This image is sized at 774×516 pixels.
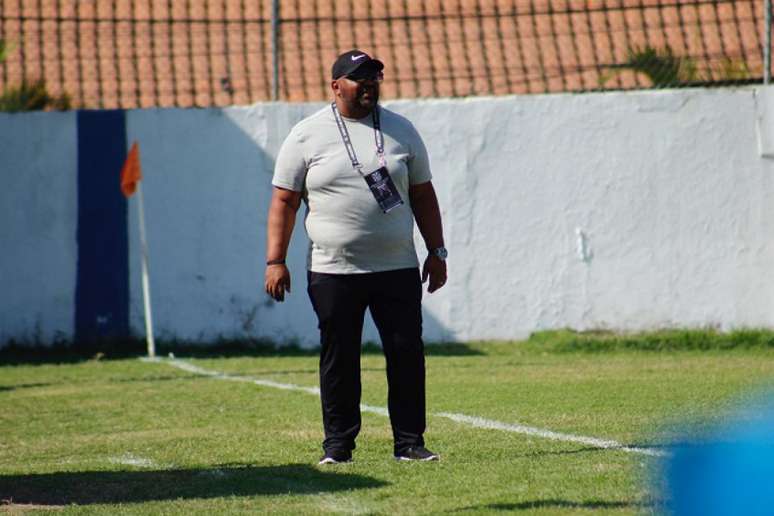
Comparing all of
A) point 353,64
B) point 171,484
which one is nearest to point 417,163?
point 353,64

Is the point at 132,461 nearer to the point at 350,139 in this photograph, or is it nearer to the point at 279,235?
the point at 279,235

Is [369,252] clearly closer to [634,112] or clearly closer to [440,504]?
[440,504]

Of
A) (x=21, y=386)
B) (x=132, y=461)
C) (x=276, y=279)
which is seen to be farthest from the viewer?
(x=21, y=386)

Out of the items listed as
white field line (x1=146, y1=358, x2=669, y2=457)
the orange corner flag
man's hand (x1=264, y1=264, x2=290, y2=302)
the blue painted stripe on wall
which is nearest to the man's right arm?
man's hand (x1=264, y1=264, x2=290, y2=302)

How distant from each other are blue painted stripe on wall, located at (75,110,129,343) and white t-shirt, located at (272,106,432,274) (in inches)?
312

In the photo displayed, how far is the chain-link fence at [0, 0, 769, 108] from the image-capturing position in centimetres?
1541

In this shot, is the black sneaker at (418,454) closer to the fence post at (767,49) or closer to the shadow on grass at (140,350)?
the shadow on grass at (140,350)

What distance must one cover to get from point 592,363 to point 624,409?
12.0 feet

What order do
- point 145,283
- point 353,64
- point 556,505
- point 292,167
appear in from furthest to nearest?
1. point 145,283
2. point 292,167
3. point 353,64
4. point 556,505

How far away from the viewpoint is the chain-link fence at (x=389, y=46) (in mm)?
15406

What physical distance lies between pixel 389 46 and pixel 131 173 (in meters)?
7.56

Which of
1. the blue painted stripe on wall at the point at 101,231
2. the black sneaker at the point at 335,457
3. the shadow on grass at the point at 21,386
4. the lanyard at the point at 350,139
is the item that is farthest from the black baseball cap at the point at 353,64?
the blue painted stripe on wall at the point at 101,231

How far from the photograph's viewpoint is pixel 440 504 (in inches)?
219

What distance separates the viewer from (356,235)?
682cm
